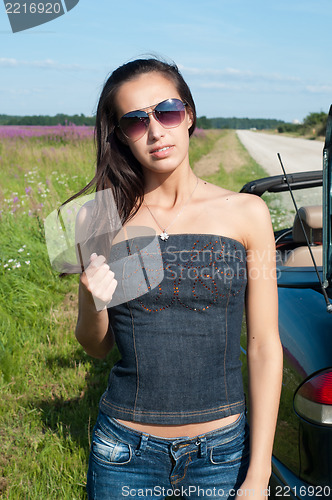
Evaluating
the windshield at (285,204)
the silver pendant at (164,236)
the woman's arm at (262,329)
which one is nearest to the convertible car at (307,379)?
A: the woman's arm at (262,329)

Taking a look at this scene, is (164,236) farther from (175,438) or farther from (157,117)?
(175,438)

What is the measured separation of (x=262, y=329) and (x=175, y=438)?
1.30 feet

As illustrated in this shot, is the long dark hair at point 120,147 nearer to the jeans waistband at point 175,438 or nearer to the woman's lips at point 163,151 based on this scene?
the woman's lips at point 163,151

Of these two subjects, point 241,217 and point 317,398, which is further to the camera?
point 317,398

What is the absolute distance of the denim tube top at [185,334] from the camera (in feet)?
4.66

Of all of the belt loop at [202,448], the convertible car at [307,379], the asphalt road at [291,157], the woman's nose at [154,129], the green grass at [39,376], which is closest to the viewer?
the belt loop at [202,448]

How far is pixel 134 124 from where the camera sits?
1.57 metres

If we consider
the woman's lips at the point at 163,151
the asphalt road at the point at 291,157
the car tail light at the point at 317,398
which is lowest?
the asphalt road at the point at 291,157

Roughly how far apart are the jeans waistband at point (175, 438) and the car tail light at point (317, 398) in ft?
1.08

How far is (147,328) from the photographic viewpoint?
143 centimetres

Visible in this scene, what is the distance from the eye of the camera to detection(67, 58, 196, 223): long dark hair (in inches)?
63.2

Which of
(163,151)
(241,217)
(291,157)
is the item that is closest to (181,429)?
(241,217)

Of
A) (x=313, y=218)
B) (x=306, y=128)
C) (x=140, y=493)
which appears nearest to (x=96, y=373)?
(x=313, y=218)

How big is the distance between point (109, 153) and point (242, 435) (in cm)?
99
